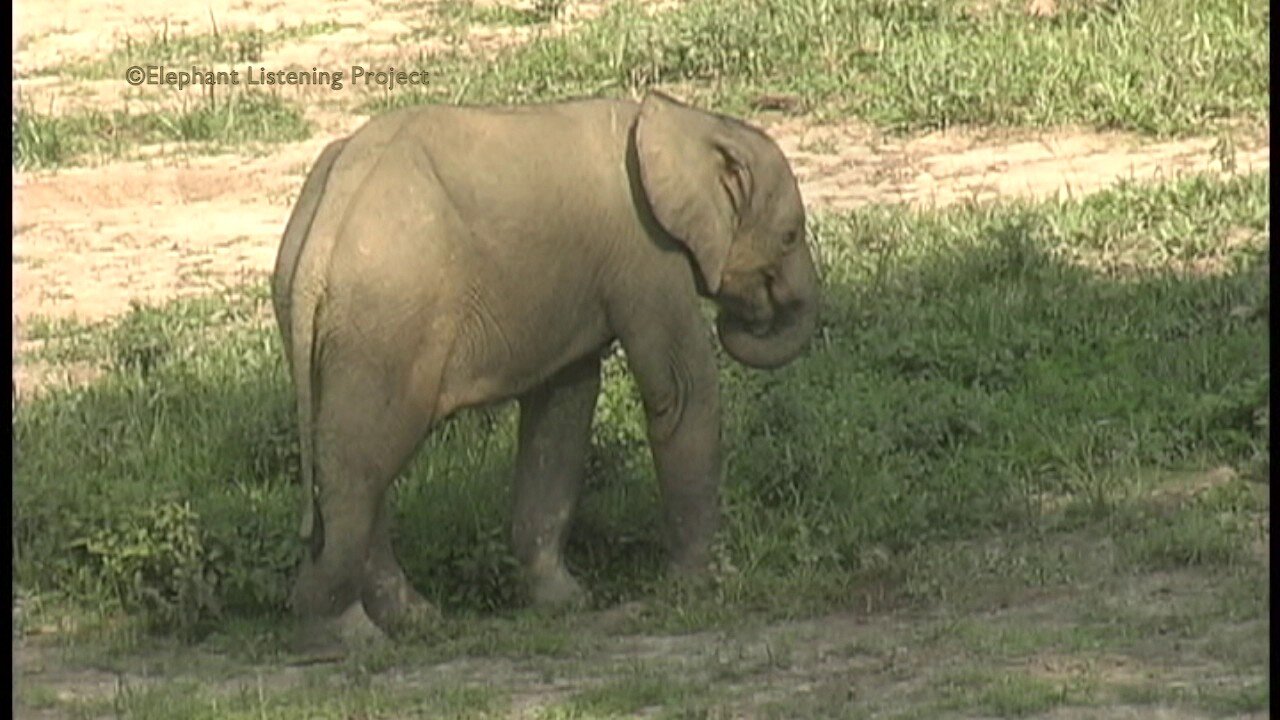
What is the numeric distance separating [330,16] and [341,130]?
6.12 ft

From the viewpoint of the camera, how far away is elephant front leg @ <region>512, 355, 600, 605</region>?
32.4ft

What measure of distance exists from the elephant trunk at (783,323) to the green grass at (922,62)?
15.2 feet

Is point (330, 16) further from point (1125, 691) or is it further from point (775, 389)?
point (1125, 691)

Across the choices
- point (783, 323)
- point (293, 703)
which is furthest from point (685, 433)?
point (293, 703)

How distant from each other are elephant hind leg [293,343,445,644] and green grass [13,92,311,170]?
6.16 meters

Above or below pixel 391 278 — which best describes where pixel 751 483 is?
below

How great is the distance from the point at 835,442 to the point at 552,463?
129cm

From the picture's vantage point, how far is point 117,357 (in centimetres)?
1227

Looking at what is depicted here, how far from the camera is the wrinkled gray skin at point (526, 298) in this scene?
30.0 feet

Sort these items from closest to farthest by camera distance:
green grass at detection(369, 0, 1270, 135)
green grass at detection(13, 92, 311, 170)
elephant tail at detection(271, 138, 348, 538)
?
1. elephant tail at detection(271, 138, 348, 538)
2. green grass at detection(369, 0, 1270, 135)
3. green grass at detection(13, 92, 311, 170)

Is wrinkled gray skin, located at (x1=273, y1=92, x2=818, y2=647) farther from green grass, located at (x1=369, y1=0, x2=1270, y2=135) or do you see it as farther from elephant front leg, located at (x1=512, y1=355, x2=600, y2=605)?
green grass, located at (x1=369, y1=0, x2=1270, y2=135)

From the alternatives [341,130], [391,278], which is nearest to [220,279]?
[341,130]

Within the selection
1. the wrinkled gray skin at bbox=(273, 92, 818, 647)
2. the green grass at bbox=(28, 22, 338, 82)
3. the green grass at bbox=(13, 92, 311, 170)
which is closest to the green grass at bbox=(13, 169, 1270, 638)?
the wrinkled gray skin at bbox=(273, 92, 818, 647)

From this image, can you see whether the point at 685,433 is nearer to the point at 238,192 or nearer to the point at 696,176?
the point at 696,176
